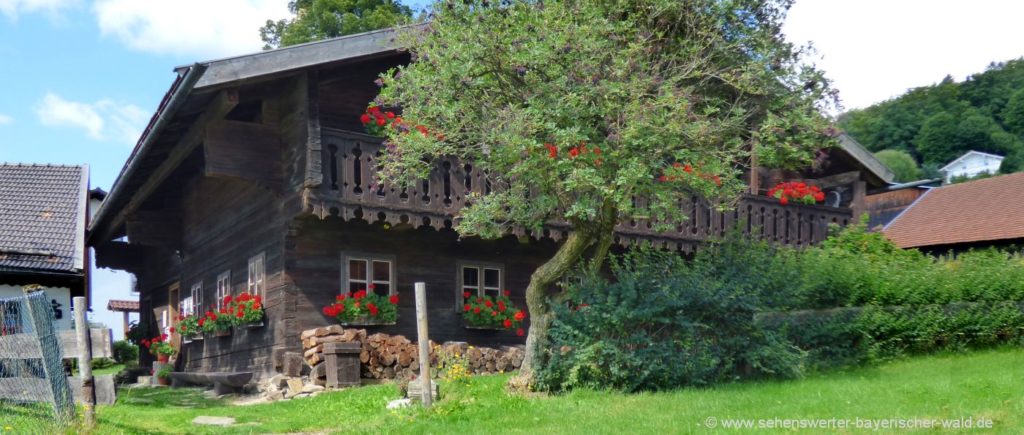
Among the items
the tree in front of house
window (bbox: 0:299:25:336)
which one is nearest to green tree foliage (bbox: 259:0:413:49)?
the tree in front of house

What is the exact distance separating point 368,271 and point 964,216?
16969mm

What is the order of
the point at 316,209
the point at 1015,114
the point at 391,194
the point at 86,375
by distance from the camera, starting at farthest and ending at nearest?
the point at 1015,114 → the point at 391,194 → the point at 316,209 → the point at 86,375

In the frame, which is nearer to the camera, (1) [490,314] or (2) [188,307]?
(1) [490,314]

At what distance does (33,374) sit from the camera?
968 centimetres

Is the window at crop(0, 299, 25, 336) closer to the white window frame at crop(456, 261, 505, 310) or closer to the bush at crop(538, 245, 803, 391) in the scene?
the bush at crop(538, 245, 803, 391)

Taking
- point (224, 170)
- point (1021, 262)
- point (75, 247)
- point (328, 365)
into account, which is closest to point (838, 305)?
point (1021, 262)

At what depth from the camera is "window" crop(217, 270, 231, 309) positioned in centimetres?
1984

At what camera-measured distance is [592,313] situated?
12.2 meters

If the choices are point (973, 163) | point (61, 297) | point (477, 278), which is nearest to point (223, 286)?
point (61, 297)

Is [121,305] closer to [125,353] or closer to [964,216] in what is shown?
[125,353]

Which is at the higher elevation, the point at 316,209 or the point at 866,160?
the point at 866,160

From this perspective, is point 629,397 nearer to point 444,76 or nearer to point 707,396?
point 707,396

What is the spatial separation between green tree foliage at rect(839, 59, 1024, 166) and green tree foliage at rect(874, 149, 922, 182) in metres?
3.95

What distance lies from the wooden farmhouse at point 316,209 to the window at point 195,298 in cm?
9
